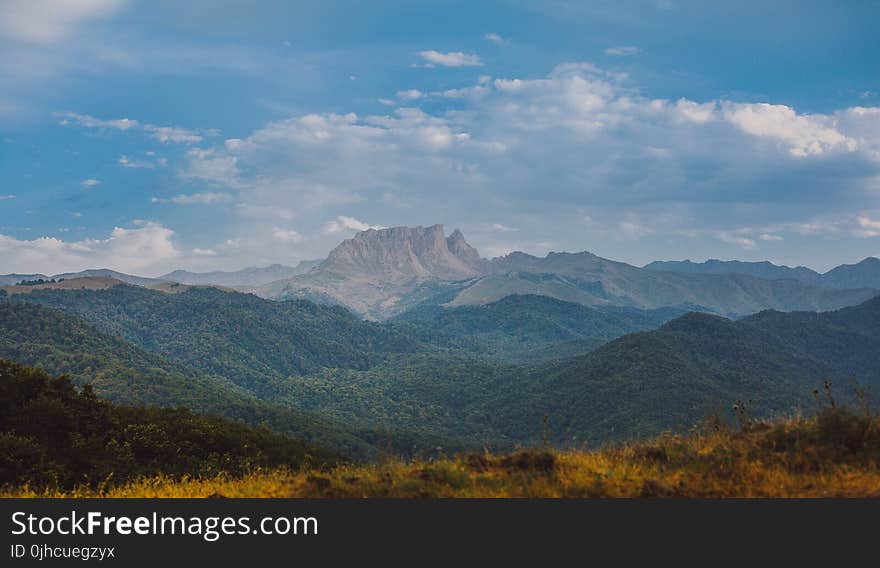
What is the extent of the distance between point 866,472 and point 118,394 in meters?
197

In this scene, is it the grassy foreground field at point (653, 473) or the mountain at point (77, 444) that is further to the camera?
the mountain at point (77, 444)

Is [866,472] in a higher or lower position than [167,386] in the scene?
higher

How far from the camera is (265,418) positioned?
160 metres

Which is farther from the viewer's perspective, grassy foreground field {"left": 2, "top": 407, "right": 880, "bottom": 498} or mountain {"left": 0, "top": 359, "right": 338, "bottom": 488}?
mountain {"left": 0, "top": 359, "right": 338, "bottom": 488}

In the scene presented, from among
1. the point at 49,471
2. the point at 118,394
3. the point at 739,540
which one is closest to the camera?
the point at 739,540

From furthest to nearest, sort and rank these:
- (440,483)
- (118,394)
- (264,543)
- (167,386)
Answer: (167,386)
(118,394)
(440,483)
(264,543)

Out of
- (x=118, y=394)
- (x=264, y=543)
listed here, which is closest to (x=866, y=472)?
(x=264, y=543)

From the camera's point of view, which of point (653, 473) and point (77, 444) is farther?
point (77, 444)

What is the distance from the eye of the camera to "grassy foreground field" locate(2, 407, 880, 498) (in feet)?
43.9

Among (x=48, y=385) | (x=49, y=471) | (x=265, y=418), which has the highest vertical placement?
(x=48, y=385)

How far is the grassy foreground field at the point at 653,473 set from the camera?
43.9ft

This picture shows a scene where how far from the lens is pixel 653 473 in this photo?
1498 cm

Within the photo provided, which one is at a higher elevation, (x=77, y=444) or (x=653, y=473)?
→ (x=653, y=473)

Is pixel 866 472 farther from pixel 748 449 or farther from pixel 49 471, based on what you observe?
pixel 49 471
